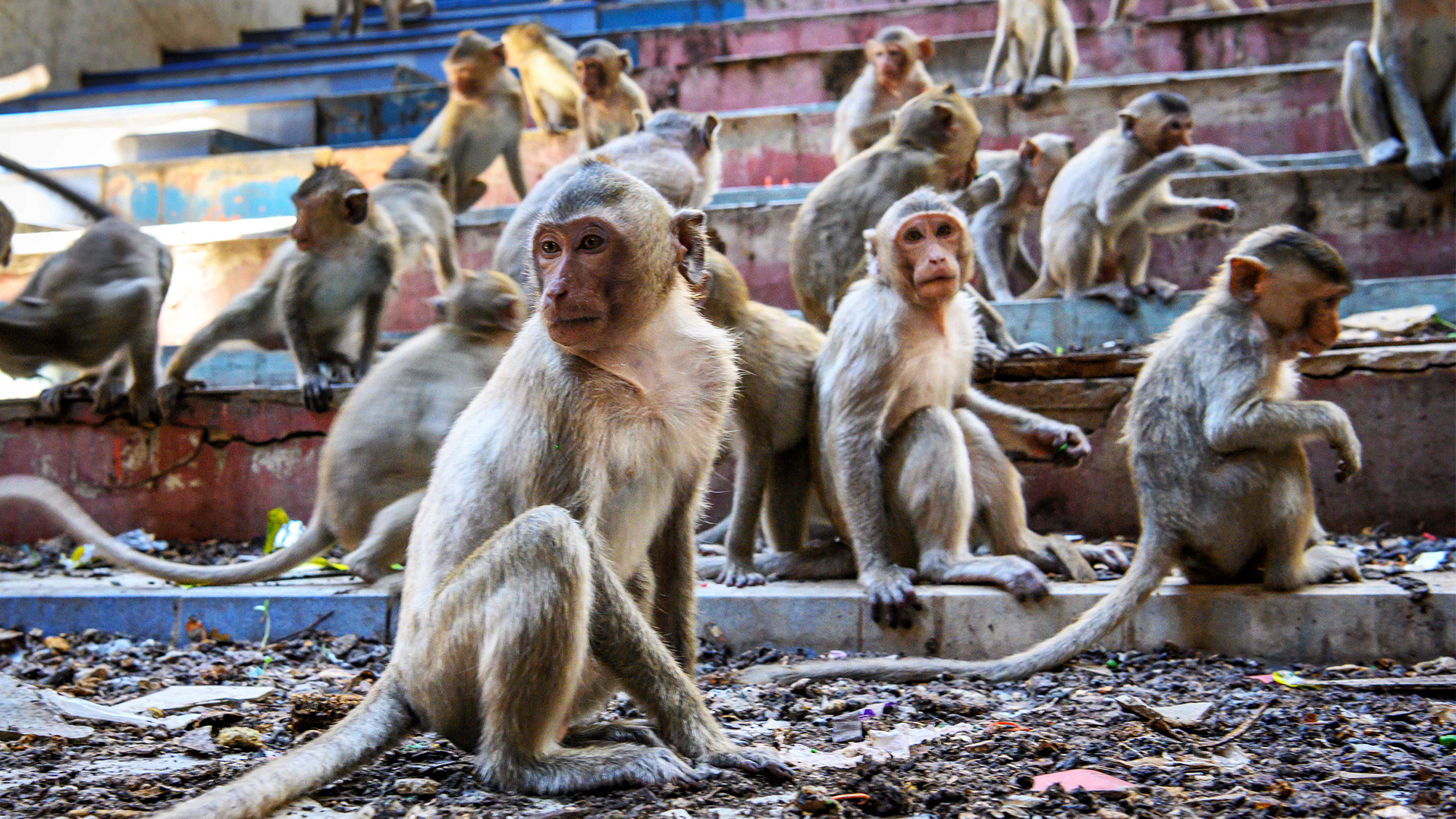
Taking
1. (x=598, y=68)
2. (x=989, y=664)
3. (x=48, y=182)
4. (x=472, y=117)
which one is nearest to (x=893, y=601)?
(x=989, y=664)

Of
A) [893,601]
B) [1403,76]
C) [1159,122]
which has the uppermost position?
[1403,76]

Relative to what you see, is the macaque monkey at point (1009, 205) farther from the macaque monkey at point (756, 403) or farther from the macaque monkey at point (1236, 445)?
the macaque monkey at point (1236, 445)

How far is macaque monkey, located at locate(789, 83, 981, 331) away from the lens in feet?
22.5

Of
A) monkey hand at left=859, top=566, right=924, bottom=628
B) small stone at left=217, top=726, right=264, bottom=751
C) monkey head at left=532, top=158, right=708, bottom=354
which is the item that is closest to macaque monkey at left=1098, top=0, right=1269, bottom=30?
monkey hand at left=859, top=566, right=924, bottom=628

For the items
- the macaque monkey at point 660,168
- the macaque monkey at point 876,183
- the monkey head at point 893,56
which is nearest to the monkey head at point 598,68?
the monkey head at point 893,56

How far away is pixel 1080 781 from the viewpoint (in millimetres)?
2811

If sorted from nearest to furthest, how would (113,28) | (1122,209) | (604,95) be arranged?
(1122,209) → (604,95) → (113,28)

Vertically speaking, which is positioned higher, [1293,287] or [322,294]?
[322,294]

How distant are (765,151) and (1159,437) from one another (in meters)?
6.54

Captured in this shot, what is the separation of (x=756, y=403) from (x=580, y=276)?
2.60m

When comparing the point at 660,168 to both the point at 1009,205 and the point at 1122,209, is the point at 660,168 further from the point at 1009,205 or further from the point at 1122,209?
the point at 1122,209

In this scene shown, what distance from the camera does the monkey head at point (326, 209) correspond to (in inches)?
269

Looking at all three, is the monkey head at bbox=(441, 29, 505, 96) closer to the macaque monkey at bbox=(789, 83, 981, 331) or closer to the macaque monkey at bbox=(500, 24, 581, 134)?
the macaque monkey at bbox=(500, 24, 581, 134)

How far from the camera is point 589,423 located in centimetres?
278
